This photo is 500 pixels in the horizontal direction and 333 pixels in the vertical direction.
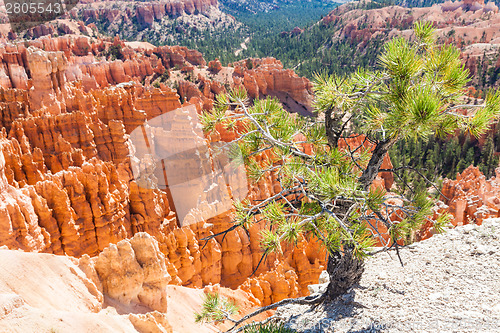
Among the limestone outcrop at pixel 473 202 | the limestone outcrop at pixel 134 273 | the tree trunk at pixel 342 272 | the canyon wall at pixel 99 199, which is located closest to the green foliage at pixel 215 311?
the tree trunk at pixel 342 272

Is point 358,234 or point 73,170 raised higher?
point 358,234

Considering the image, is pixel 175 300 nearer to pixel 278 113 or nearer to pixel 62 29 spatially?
pixel 278 113

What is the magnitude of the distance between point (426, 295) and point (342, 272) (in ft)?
3.28

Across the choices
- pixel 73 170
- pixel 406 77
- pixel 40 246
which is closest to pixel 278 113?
pixel 406 77

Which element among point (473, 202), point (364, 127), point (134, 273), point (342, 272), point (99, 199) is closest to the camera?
point (364, 127)

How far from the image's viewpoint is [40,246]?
11.6 m

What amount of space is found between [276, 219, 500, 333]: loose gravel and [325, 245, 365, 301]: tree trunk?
124 mm

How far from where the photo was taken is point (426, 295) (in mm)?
4332

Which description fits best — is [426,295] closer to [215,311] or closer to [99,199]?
[215,311]

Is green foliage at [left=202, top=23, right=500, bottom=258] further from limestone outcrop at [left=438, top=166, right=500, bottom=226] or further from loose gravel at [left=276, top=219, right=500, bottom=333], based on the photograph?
limestone outcrop at [left=438, top=166, right=500, bottom=226]

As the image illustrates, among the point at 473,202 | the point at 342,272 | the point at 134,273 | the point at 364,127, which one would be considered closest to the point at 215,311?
the point at 342,272

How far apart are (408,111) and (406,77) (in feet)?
1.66

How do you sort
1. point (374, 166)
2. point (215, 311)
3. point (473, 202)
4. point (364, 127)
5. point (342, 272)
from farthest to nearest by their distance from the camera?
point (473, 202)
point (215, 311)
point (342, 272)
point (374, 166)
point (364, 127)

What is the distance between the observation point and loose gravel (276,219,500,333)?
378cm
